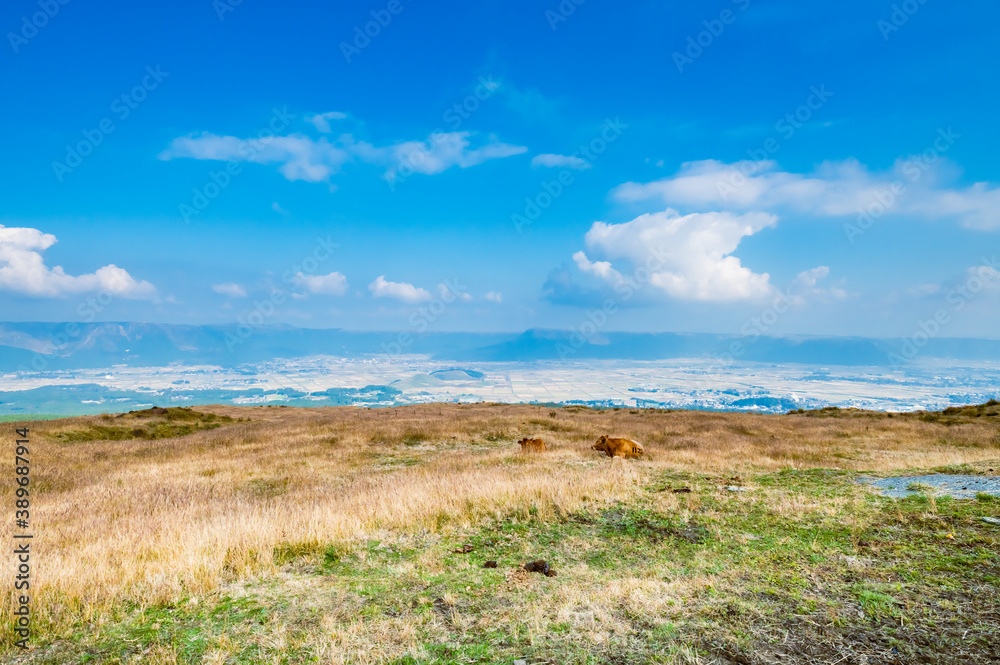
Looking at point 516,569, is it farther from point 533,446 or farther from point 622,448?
point 533,446

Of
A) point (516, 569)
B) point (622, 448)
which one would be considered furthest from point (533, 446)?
point (516, 569)

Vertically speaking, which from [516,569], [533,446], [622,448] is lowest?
[533,446]

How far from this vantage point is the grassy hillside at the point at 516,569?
4.70 metres

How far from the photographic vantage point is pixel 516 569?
6.90m

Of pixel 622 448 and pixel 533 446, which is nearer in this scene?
pixel 622 448

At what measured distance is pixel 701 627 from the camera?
491 centimetres

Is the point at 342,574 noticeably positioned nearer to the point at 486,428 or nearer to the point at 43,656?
the point at 43,656

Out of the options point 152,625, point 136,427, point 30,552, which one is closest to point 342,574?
point 152,625

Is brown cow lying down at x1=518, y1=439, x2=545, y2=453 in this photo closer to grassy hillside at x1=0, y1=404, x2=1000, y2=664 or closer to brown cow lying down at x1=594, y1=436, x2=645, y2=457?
brown cow lying down at x1=594, y1=436, x2=645, y2=457

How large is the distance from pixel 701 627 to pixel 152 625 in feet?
19.9

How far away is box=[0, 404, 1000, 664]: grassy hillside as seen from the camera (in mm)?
4703

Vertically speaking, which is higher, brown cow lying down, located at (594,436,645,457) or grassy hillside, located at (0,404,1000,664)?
grassy hillside, located at (0,404,1000,664)

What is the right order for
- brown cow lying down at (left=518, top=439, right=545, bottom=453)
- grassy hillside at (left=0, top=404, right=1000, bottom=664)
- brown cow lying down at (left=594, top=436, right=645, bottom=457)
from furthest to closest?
1. brown cow lying down at (left=518, top=439, right=545, bottom=453)
2. brown cow lying down at (left=594, top=436, right=645, bottom=457)
3. grassy hillside at (left=0, top=404, right=1000, bottom=664)

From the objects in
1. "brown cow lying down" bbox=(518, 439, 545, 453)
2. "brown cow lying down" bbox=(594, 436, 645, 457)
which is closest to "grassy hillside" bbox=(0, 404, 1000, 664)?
"brown cow lying down" bbox=(594, 436, 645, 457)
